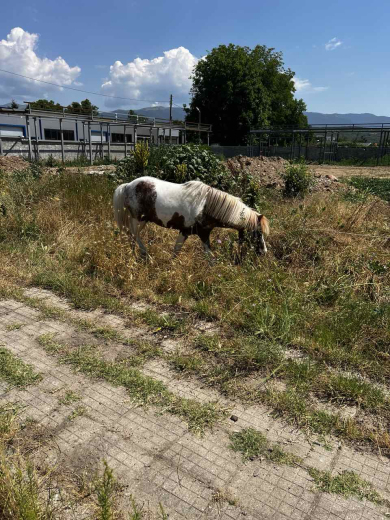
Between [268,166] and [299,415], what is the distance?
11.5 metres

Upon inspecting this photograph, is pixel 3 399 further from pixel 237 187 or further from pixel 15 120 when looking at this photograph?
pixel 15 120

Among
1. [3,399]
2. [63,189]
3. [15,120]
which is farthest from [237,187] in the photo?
[15,120]

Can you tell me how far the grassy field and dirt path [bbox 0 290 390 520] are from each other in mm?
A: 163

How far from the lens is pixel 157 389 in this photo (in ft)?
9.14

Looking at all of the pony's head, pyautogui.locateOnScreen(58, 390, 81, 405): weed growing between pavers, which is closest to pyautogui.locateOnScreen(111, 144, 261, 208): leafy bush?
the pony's head

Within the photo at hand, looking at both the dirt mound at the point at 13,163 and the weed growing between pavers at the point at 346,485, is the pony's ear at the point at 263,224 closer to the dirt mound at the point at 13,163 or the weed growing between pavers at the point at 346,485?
the weed growing between pavers at the point at 346,485

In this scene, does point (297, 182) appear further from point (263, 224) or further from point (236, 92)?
point (236, 92)

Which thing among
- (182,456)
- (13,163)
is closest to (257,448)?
(182,456)

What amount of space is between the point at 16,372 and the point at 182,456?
1603 mm

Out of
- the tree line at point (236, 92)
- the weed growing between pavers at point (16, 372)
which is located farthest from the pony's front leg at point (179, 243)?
the tree line at point (236, 92)

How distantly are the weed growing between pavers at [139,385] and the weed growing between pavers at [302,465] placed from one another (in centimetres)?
25

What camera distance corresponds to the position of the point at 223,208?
4.87 m

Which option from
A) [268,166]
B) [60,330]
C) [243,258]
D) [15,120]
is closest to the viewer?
[60,330]

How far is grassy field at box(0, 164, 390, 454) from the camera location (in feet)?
9.18
